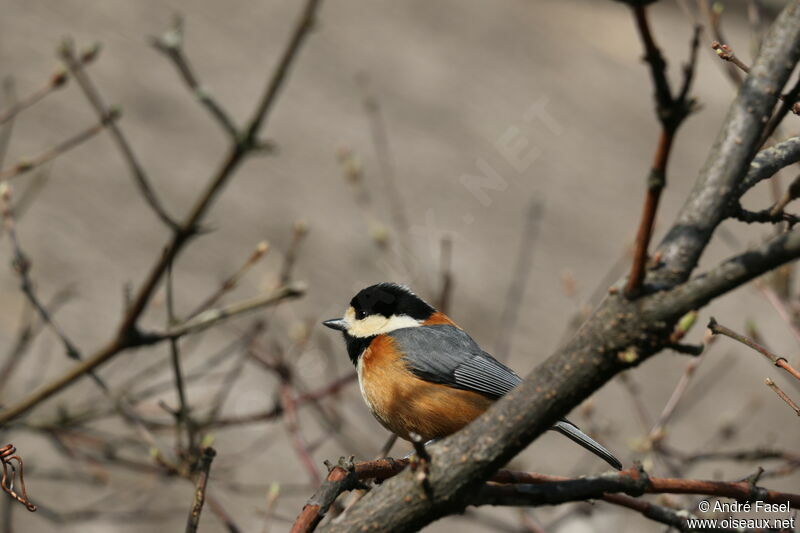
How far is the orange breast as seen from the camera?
2.75 meters

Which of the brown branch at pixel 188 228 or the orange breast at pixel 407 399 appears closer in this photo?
the brown branch at pixel 188 228

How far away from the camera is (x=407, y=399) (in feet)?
9.24

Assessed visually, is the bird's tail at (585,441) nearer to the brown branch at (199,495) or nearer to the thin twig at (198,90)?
the brown branch at (199,495)

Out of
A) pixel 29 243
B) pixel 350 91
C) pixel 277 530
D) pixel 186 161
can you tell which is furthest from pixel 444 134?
pixel 277 530

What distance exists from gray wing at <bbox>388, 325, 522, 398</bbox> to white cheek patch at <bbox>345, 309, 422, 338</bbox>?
0.06m

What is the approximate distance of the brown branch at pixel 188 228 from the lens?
1887 mm

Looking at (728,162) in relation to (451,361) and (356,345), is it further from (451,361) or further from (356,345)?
(356,345)

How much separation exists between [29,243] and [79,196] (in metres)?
0.88

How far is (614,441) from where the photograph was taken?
5652mm

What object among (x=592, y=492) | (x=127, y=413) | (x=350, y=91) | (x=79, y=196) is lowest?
(x=592, y=492)

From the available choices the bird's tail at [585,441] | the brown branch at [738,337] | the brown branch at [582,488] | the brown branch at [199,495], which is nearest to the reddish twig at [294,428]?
the bird's tail at [585,441]

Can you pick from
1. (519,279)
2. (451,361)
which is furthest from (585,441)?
(519,279)

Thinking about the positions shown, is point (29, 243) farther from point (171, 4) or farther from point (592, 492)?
point (592, 492)

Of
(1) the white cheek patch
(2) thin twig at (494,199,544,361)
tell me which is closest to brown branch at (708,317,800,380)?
(1) the white cheek patch
